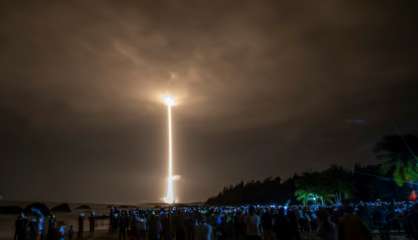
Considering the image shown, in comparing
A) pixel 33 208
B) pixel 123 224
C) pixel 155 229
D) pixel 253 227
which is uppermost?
pixel 33 208

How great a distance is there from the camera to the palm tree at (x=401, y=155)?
4453 centimetres

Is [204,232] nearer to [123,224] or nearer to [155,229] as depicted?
[155,229]

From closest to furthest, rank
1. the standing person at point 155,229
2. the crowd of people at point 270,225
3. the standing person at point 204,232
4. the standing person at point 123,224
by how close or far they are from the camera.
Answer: the crowd of people at point 270,225 < the standing person at point 204,232 < the standing person at point 155,229 < the standing person at point 123,224

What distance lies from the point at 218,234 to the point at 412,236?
8.87m

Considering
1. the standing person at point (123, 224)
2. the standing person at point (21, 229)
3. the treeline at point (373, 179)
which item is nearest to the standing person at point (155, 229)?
the standing person at point (21, 229)

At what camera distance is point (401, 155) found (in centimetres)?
4575

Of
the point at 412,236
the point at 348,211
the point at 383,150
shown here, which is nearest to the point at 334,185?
the point at 383,150

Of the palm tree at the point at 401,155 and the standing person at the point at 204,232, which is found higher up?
the palm tree at the point at 401,155

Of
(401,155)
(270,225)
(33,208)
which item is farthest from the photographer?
(401,155)

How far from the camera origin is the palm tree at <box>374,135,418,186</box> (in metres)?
44.5

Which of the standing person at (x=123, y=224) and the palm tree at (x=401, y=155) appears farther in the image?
the palm tree at (x=401, y=155)

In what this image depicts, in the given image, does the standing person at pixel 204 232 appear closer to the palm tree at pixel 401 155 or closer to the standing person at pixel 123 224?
the standing person at pixel 123 224

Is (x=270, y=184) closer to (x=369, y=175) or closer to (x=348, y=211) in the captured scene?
(x=369, y=175)

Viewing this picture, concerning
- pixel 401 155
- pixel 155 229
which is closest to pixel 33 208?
pixel 155 229
